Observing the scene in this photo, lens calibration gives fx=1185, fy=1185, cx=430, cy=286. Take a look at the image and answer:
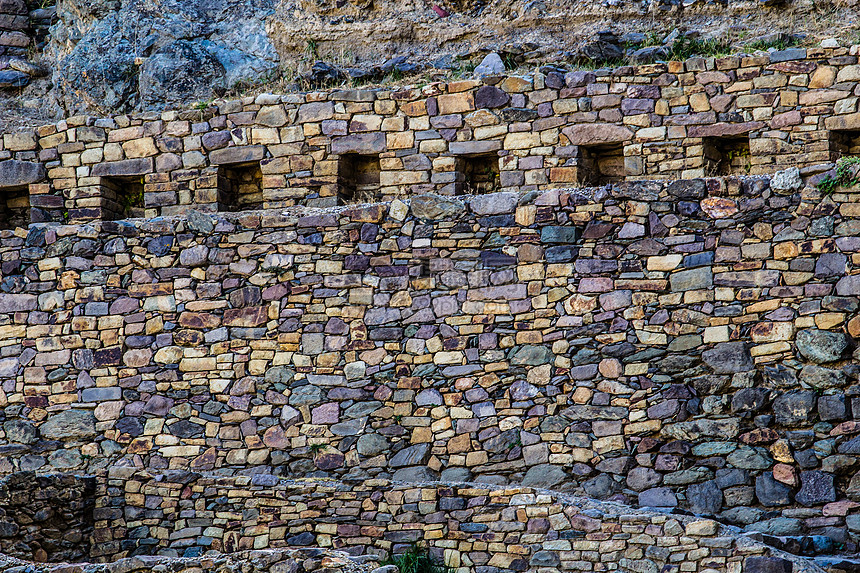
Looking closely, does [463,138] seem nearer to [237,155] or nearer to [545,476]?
[237,155]

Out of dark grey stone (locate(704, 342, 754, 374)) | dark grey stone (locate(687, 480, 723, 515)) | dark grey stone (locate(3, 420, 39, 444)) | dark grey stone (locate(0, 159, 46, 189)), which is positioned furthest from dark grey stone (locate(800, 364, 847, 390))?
dark grey stone (locate(0, 159, 46, 189))

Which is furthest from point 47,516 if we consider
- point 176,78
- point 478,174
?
point 478,174

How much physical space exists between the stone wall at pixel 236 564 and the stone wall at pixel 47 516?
113cm

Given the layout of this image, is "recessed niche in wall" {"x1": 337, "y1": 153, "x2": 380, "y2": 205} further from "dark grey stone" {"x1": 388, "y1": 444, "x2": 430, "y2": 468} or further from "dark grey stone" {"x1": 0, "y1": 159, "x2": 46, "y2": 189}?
"dark grey stone" {"x1": 0, "y1": 159, "x2": 46, "y2": 189}

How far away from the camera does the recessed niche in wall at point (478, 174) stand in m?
11.8

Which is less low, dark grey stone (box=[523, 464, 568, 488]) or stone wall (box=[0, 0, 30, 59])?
stone wall (box=[0, 0, 30, 59])

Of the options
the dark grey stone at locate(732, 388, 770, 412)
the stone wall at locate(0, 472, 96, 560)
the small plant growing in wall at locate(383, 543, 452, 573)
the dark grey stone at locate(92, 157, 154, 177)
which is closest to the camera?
the dark grey stone at locate(732, 388, 770, 412)

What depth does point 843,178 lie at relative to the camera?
32.8 ft

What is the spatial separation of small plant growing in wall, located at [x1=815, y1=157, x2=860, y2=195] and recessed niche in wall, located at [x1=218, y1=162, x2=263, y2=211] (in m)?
5.64

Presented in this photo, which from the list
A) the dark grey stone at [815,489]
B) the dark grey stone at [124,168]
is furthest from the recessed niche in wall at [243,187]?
the dark grey stone at [815,489]

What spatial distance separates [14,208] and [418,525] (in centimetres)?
593

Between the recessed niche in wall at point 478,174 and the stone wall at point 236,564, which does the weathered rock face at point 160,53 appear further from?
the stone wall at point 236,564

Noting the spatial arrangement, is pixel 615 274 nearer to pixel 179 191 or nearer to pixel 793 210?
pixel 793 210

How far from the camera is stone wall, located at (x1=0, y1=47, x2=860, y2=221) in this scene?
1102 cm
